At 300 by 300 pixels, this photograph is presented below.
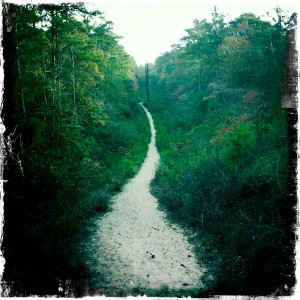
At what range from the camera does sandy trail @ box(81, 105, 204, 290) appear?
513 centimetres

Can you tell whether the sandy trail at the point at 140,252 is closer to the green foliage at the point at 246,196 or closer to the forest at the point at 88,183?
the forest at the point at 88,183

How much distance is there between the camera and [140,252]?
6480mm

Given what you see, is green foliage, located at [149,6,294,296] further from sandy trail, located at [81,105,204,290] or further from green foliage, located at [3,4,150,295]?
green foliage, located at [3,4,150,295]

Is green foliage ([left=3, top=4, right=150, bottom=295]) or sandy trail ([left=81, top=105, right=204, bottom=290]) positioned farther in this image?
sandy trail ([left=81, top=105, right=204, bottom=290])

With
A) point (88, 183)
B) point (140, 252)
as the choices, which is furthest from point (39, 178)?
point (88, 183)

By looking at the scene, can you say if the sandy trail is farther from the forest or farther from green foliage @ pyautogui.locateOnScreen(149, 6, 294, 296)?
green foliage @ pyautogui.locateOnScreen(149, 6, 294, 296)

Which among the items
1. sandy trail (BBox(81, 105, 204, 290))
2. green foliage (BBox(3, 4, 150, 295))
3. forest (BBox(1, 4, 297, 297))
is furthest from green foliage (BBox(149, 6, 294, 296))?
green foliage (BBox(3, 4, 150, 295))

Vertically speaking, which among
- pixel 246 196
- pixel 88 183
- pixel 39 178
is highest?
pixel 39 178

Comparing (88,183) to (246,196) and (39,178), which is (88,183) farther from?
(246,196)

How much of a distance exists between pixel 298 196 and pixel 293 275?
3.59 feet

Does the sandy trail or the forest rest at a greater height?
the forest

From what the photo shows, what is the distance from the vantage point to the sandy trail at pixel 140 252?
513 cm

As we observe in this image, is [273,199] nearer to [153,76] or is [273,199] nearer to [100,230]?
[100,230]

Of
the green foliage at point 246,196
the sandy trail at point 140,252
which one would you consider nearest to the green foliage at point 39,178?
the sandy trail at point 140,252
